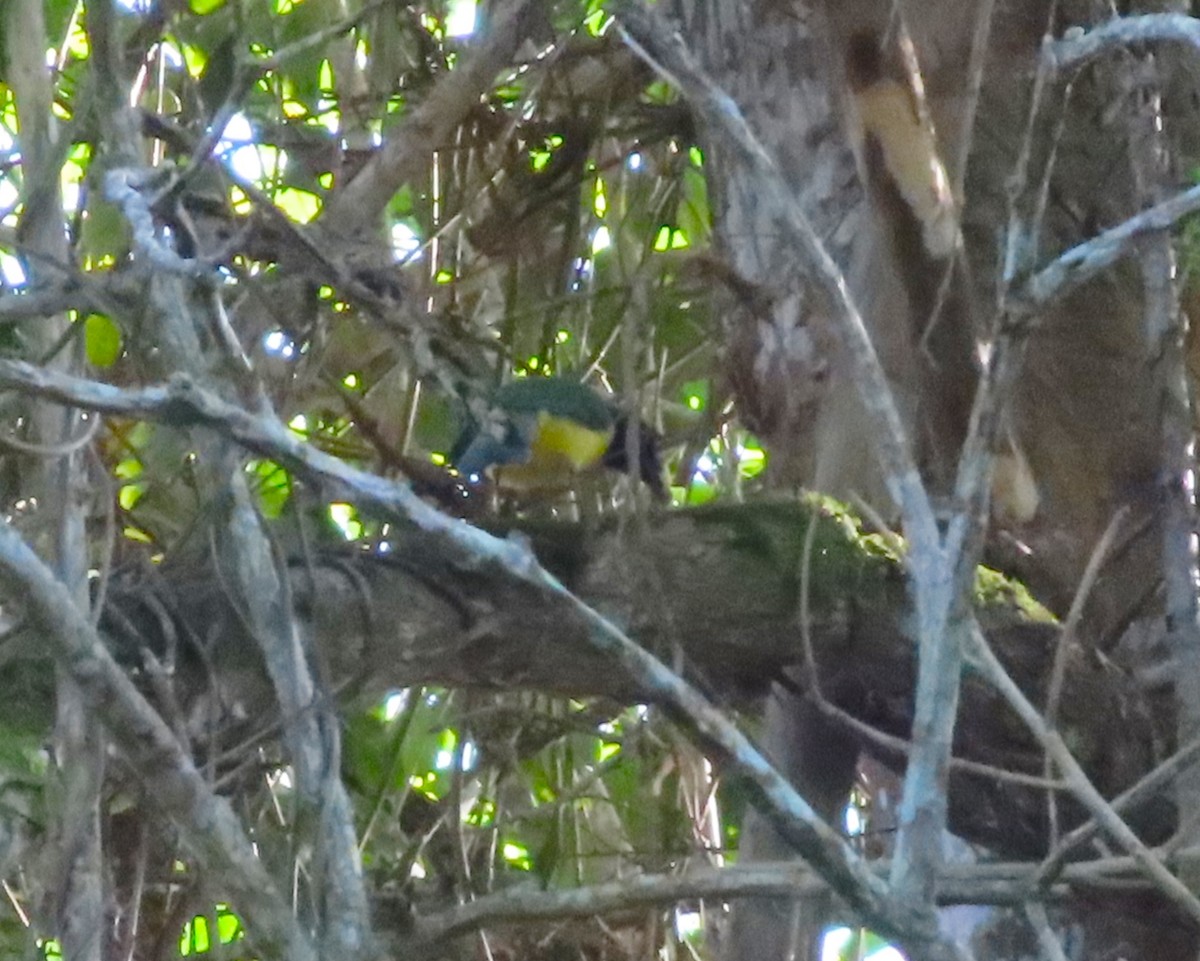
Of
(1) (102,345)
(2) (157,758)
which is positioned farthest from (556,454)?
(2) (157,758)

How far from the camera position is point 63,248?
1.19 meters

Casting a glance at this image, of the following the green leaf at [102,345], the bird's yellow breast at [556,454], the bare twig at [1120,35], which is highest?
the green leaf at [102,345]

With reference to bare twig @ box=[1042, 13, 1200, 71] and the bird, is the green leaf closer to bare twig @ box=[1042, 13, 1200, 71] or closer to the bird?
the bird

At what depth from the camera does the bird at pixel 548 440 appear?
1658mm

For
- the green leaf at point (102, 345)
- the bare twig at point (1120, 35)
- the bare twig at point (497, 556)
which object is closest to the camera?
the bare twig at point (497, 556)

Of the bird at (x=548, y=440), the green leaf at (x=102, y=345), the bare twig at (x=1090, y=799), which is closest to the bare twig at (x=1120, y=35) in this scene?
the bare twig at (x=1090, y=799)

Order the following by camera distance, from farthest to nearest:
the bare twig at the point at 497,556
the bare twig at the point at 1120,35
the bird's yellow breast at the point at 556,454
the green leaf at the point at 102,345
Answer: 1. the bird's yellow breast at the point at 556,454
2. the green leaf at the point at 102,345
3. the bare twig at the point at 1120,35
4. the bare twig at the point at 497,556

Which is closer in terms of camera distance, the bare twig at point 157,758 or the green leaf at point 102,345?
the bare twig at point 157,758

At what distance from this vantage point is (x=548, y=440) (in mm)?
1759

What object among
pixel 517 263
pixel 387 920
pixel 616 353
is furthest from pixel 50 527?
pixel 616 353

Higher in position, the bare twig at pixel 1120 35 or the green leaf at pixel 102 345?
the green leaf at pixel 102 345

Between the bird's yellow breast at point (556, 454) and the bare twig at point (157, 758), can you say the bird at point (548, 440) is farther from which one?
the bare twig at point (157, 758)

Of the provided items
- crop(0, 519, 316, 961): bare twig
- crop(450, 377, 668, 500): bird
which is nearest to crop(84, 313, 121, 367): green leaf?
crop(450, 377, 668, 500): bird

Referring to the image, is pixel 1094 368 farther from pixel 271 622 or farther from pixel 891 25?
pixel 271 622
